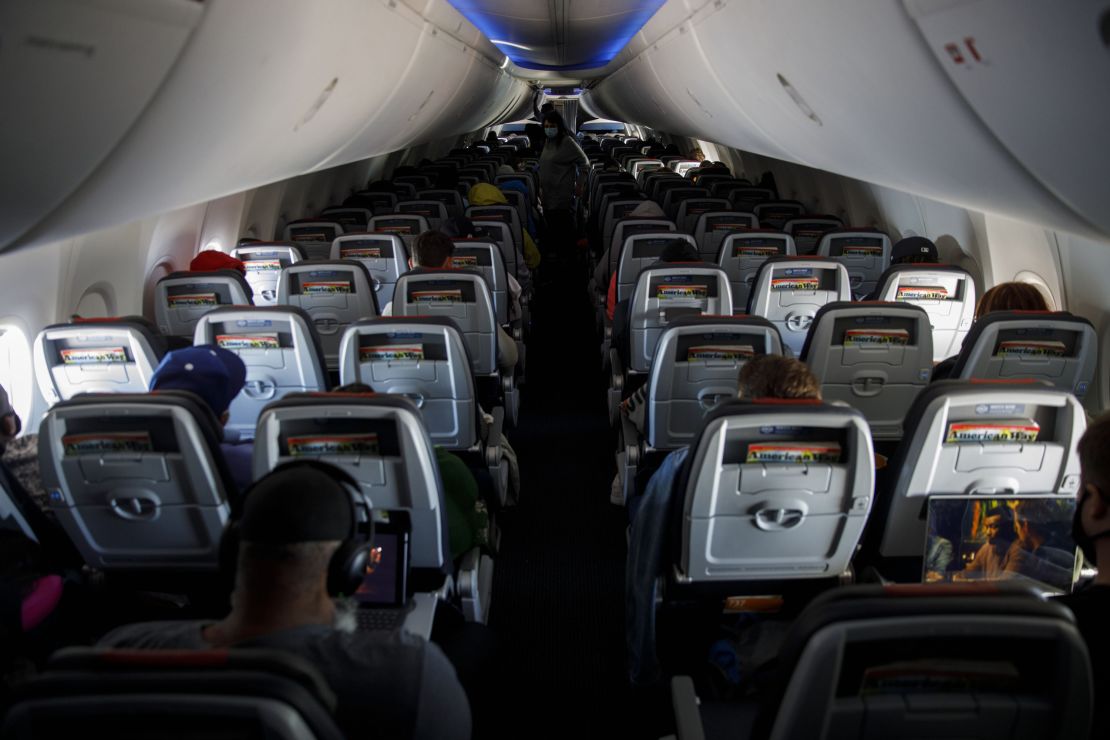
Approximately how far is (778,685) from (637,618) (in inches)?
58.2

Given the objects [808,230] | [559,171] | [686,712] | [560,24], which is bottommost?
[686,712]

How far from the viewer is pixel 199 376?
3021 millimetres

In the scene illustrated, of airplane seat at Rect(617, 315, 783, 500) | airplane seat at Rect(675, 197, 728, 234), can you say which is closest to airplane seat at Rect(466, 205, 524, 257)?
airplane seat at Rect(675, 197, 728, 234)

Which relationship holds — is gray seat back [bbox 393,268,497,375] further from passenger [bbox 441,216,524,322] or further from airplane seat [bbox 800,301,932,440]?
airplane seat [bbox 800,301,932,440]

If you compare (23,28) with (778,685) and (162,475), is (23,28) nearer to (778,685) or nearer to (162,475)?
(162,475)

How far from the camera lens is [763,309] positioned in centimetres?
470

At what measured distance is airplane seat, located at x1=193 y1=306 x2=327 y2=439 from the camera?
3666 millimetres

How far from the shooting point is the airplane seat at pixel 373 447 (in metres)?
2.34

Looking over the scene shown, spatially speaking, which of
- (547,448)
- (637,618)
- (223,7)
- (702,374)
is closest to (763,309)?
(702,374)

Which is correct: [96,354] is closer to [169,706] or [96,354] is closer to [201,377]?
[201,377]

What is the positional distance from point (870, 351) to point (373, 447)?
2.47 m

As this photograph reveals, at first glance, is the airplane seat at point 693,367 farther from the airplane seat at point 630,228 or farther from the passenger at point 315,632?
the airplane seat at point 630,228

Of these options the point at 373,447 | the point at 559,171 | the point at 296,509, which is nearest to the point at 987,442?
the point at 373,447

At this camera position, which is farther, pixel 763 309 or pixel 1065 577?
pixel 763 309
